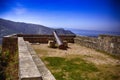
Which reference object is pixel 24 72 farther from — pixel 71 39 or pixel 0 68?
pixel 71 39

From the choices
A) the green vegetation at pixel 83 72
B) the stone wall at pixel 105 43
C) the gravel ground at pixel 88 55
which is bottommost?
the green vegetation at pixel 83 72

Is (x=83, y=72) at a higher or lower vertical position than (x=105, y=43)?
lower

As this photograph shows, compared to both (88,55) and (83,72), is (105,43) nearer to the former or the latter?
(88,55)

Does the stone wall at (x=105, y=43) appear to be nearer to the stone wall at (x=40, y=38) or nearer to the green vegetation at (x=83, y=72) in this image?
the green vegetation at (x=83, y=72)

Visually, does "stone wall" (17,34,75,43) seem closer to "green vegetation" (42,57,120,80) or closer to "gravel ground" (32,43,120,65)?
"gravel ground" (32,43,120,65)

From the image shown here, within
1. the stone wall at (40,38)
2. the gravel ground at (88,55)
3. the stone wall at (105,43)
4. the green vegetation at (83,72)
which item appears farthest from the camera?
the stone wall at (40,38)

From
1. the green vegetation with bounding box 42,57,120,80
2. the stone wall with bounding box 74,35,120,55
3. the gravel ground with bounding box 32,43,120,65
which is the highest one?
the stone wall with bounding box 74,35,120,55

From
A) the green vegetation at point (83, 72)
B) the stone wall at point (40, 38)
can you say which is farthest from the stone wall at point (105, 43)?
the stone wall at point (40, 38)

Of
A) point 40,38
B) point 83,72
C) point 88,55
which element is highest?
point 40,38

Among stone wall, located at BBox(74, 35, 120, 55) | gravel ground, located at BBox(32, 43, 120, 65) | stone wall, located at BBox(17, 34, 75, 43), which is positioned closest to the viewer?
gravel ground, located at BBox(32, 43, 120, 65)

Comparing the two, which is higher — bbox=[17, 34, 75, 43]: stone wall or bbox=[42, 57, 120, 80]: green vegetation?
bbox=[17, 34, 75, 43]: stone wall

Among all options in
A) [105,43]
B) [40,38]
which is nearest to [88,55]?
[105,43]

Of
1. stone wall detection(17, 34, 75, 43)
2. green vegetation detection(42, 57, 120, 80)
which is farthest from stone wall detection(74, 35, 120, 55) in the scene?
stone wall detection(17, 34, 75, 43)

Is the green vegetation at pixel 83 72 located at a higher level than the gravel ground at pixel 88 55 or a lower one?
lower
